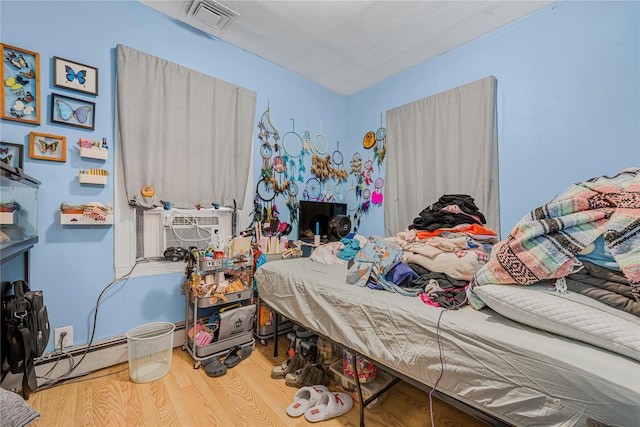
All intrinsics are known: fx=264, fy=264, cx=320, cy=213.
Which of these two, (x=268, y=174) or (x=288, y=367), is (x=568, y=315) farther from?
(x=268, y=174)

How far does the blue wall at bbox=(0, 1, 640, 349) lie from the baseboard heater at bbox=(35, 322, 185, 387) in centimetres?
7

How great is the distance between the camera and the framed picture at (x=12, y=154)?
60.4 inches

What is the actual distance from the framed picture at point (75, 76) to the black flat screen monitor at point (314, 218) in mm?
1829

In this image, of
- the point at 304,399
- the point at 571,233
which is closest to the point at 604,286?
the point at 571,233

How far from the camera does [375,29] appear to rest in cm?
225

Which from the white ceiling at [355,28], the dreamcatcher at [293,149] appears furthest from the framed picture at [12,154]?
the dreamcatcher at [293,149]

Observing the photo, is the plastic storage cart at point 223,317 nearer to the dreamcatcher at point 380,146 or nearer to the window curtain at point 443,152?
the window curtain at point 443,152

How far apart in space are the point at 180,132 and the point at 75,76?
26.5 inches

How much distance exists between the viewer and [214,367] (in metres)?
1.81

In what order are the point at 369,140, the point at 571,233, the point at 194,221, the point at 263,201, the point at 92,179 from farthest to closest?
the point at 369,140 → the point at 263,201 → the point at 194,221 → the point at 92,179 → the point at 571,233

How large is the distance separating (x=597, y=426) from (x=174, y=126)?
8.71 ft

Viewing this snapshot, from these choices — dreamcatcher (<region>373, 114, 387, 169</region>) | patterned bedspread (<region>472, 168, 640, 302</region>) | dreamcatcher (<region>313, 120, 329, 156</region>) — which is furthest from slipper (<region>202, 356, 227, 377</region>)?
dreamcatcher (<region>373, 114, 387, 169</region>)

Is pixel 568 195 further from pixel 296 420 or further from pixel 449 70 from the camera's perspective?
pixel 449 70

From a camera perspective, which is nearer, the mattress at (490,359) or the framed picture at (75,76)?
the mattress at (490,359)
